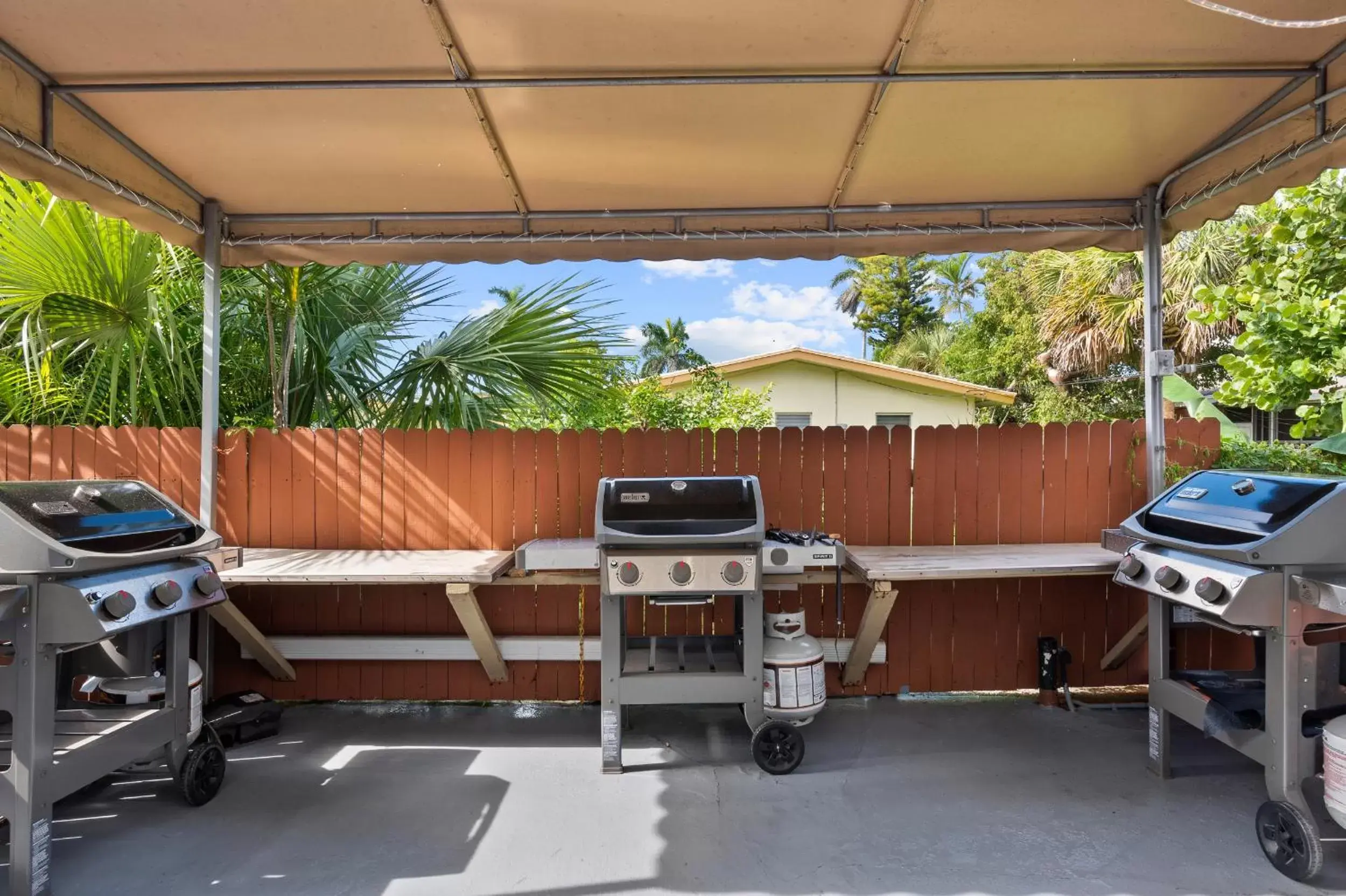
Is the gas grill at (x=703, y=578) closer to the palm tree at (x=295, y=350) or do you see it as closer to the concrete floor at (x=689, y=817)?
the concrete floor at (x=689, y=817)

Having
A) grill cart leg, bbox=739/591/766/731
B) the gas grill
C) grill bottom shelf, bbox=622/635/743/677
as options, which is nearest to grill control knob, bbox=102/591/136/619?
the gas grill

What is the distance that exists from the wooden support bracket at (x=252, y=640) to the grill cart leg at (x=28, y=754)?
0.98 m

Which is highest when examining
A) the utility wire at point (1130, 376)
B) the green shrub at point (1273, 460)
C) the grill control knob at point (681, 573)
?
the utility wire at point (1130, 376)

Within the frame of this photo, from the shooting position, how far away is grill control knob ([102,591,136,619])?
6.27 ft

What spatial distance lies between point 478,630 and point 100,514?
1.41 meters

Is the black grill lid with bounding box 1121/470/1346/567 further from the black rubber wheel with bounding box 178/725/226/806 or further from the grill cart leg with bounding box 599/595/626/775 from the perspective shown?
the black rubber wheel with bounding box 178/725/226/806

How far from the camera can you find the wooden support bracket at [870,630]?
2801mm

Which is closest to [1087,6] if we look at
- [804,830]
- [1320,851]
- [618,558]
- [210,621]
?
[618,558]

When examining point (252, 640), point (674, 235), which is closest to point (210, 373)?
point (252, 640)

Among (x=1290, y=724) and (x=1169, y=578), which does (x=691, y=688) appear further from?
(x=1290, y=724)

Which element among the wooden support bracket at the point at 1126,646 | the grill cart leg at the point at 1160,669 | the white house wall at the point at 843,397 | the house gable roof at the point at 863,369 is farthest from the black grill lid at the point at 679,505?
the white house wall at the point at 843,397

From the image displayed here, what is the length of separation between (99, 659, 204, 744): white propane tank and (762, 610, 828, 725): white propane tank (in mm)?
2045

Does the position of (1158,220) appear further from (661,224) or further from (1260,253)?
(661,224)

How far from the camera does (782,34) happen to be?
2102 mm
